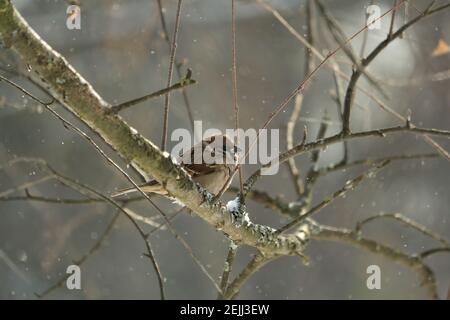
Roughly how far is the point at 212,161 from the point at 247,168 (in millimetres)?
3946

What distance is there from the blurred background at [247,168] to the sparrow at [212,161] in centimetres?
384

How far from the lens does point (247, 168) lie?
24.2 ft

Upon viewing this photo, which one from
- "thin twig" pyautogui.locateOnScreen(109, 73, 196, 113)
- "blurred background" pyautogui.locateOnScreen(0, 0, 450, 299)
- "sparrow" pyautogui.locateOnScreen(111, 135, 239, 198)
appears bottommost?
"thin twig" pyautogui.locateOnScreen(109, 73, 196, 113)

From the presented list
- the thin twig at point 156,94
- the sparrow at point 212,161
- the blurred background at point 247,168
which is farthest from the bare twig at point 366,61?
the blurred background at point 247,168

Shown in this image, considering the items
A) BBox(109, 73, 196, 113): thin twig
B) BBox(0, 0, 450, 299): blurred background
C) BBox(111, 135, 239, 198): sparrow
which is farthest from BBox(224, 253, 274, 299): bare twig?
BBox(0, 0, 450, 299): blurred background

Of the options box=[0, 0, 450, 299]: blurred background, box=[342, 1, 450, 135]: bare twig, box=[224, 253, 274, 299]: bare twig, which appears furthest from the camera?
box=[0, 0, 450, 299]: blurred background

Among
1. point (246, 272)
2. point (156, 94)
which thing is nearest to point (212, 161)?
point (246, 272)

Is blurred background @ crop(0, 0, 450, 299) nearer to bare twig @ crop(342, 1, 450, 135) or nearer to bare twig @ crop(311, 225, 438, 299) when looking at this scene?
bare twig @ crop(311, 225, 438, 299)

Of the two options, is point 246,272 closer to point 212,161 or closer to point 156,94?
point 212,161

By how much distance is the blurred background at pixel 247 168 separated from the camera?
7.93 metres

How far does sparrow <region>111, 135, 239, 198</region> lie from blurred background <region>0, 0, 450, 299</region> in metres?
3.84

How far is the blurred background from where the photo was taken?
7930 millimetres

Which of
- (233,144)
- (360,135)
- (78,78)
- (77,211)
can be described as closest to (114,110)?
(78,78)

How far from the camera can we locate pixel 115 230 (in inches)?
371
